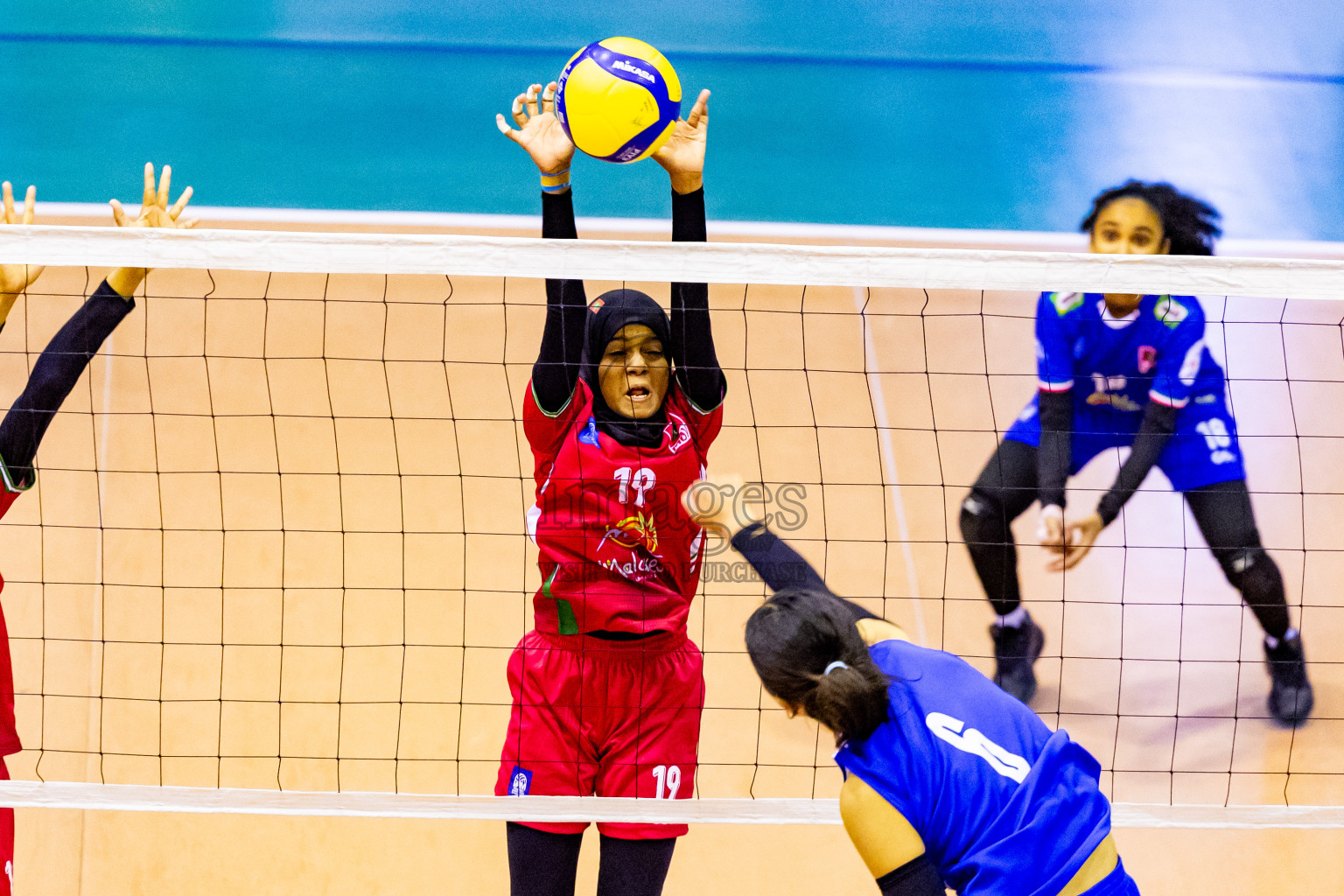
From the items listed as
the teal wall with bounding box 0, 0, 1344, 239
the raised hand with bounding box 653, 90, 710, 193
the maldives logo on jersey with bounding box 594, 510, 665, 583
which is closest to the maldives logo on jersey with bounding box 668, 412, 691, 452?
the maldives logo on jersey with bounding box 594, 510, 665, 583

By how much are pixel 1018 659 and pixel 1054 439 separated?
0.78m

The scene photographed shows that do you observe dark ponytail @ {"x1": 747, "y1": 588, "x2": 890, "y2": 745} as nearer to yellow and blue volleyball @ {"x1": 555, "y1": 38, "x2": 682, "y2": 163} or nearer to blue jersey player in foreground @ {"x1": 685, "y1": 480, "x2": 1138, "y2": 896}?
blue jersey player in foreground @ {"x1": 685, "y1": 480, "x2": 1138, "y2": 896}

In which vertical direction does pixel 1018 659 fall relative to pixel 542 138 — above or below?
below

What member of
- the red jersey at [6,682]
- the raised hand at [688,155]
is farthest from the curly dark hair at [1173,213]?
the red jersey at [6,682]

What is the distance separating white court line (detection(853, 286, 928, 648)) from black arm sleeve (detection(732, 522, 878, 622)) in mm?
1298

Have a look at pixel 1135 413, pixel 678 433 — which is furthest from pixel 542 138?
pixel 1135 413

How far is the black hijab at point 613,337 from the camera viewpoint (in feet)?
9.11

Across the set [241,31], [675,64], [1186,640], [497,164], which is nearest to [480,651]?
[1186,640]

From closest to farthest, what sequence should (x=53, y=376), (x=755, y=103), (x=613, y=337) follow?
(x=53, y=376) < (x=613, y=337) < (x=755, y=103)

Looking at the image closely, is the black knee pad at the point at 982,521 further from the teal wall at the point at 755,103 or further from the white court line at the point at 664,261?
the teal wall at the point at 755,103

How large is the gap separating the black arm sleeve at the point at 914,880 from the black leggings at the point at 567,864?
0.85m

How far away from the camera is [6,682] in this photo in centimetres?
271

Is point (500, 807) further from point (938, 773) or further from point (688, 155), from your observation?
point (688, 155)

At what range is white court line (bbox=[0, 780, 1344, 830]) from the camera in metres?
2.71
